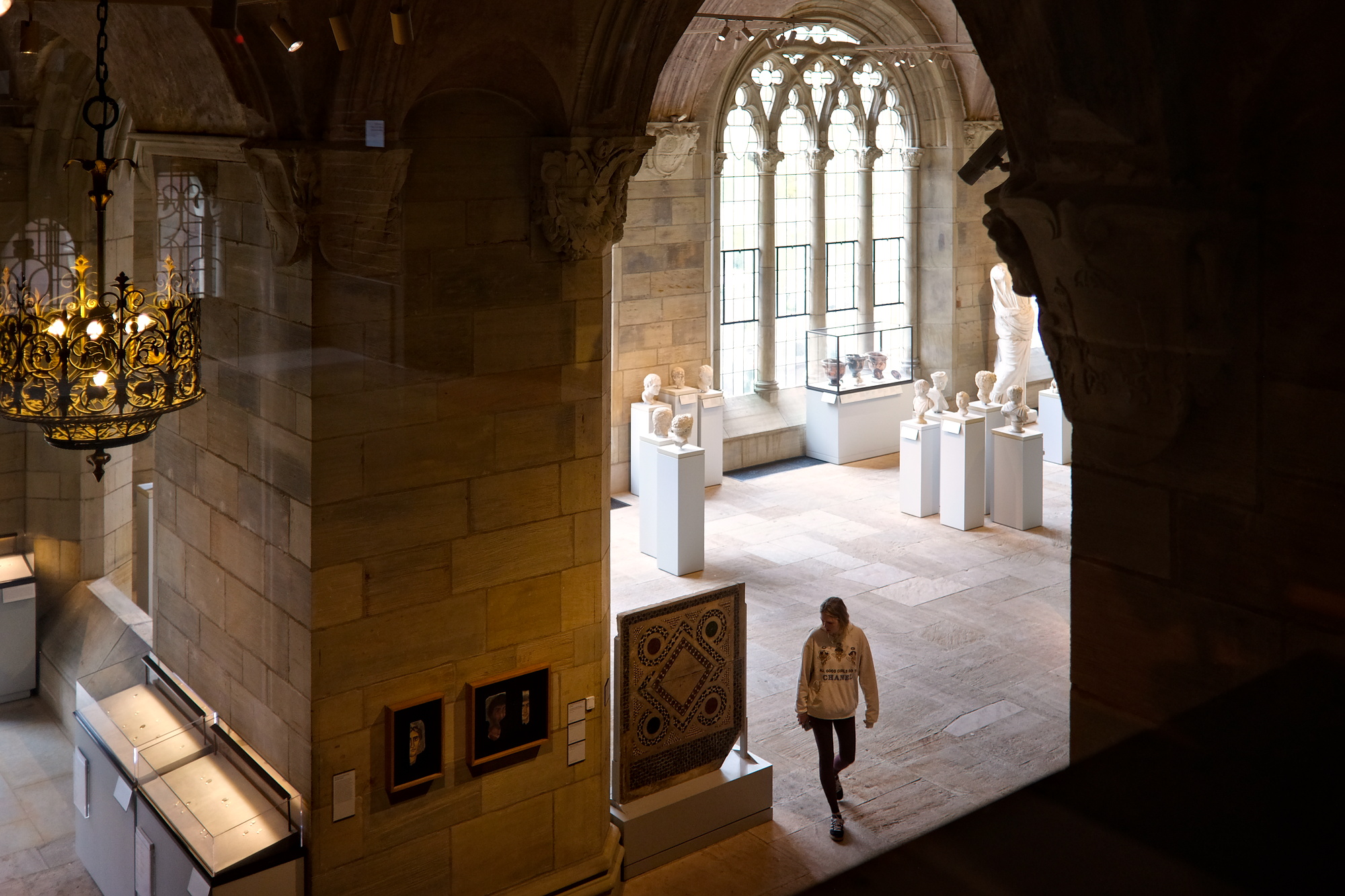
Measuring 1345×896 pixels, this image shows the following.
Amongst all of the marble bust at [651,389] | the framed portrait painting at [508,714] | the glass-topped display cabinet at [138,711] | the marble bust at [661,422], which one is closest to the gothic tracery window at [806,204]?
the marble bust at [651,389]

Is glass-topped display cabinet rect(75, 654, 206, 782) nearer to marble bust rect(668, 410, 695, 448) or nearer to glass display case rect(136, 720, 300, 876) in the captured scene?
glass display case rect(136, 720, 300, 876)

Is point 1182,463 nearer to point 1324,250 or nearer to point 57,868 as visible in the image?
point 1324,250

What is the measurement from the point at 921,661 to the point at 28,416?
632 centimetres

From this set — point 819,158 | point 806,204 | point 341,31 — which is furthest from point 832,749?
point 819,158

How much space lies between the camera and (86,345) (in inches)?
162

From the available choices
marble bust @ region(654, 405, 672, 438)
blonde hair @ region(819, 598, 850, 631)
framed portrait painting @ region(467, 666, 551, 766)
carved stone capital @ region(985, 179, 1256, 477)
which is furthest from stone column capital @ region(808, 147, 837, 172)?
carved stone capital @ region(985, 179, 1256, 477)

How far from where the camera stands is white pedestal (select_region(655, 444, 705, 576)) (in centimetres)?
1078

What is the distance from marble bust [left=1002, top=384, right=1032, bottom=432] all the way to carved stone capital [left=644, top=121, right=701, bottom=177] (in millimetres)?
4012

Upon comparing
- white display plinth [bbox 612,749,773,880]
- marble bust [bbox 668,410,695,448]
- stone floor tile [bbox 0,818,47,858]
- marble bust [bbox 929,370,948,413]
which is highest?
marble bust [bbox 929,370,948,413]

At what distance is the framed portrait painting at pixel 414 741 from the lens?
17.8ft

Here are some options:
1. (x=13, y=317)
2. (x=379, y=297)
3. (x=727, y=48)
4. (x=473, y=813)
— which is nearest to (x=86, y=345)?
(x=13, y=317)

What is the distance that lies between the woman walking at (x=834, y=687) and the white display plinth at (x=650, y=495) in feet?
14.8

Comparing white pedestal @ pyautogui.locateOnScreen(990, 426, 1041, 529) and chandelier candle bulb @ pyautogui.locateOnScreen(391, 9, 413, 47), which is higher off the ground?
chandelier candle bulb @ pyautogui.locateOnScreen(391, 9, 413, 47)

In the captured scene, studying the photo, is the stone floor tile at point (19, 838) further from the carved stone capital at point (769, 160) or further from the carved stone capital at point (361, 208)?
the carved stone capital at point (769, 160)
